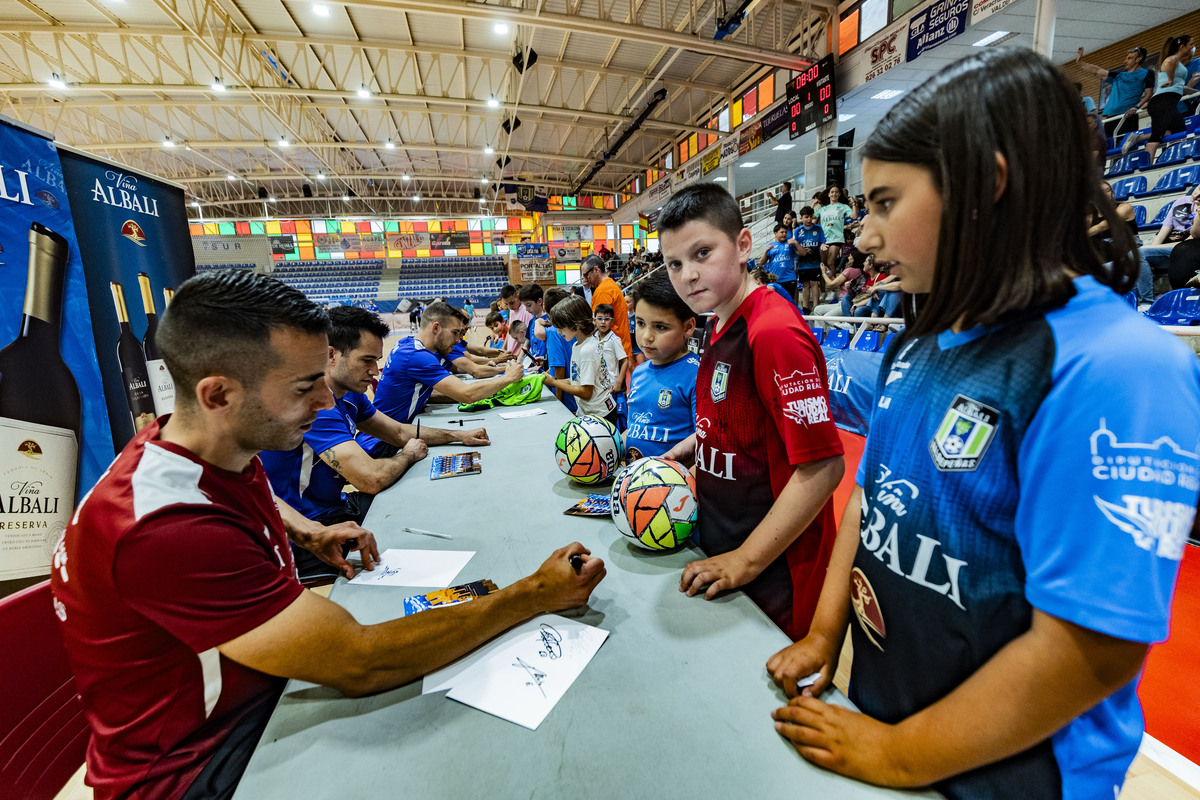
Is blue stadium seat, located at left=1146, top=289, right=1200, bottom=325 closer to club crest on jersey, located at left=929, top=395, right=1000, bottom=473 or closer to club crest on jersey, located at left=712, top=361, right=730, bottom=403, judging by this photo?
club crest on jersey, located at left=712, top=361, right=730, bottom=403

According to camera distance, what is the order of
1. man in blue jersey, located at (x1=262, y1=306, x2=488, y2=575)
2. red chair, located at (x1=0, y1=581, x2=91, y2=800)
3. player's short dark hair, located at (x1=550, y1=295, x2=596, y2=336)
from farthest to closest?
1. player's short dark hair, located at (x1=550, y1=295, x2=596, y2=336)
2. man in blue jersey, located at (x1=262, y1=306, x2=488, y2=575)
3. red chair, located at (x1=0, y1=581, x2=91, y2=800)

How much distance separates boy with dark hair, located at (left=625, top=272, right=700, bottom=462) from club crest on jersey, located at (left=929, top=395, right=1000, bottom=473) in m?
1.51

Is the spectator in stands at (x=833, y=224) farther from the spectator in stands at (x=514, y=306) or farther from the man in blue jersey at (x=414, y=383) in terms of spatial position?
the man in blue jersey at (x=414, y=383)

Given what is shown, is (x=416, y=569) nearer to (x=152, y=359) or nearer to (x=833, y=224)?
(x=152, y=359)

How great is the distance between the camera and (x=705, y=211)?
1434mm

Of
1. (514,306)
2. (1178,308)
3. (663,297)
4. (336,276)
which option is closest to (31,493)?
(663,297)

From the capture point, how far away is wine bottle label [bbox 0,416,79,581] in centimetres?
207

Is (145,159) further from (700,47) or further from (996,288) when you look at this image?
(996,288)

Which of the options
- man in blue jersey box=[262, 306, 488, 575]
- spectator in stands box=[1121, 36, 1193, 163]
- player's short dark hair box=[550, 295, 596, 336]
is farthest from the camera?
spectator in stands box=[1121, 36, 1193, 163]

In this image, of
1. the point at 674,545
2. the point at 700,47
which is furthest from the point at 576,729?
the point at 700,47

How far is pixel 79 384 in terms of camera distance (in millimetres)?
2398

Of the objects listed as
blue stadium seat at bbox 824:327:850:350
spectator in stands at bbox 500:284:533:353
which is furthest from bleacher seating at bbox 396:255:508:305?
blue stadium seat at bbox 824:327:850:350
